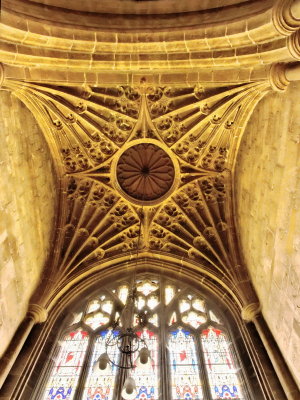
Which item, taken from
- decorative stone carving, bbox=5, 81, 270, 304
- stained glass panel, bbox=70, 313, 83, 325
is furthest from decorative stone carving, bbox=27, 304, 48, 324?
decorative stone carving, bbox=5, 81, 270, 304

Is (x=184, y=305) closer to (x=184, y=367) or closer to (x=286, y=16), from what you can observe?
(x=184, y=367)

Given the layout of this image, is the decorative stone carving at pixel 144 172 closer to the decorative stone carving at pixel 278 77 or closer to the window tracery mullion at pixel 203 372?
the window tracery mullion at pixel 203 372

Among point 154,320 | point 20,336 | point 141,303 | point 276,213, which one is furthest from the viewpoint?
point 141,303

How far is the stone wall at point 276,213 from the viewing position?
6.06 m

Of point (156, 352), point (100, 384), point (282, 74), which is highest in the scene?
point (282, 74)

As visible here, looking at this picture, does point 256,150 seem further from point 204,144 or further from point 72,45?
point 72,45

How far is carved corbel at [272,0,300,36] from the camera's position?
478cm

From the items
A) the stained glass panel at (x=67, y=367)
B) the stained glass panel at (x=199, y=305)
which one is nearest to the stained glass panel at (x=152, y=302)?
the stained glass panel at (x=199, y=305)

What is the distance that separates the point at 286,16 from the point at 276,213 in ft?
12.0

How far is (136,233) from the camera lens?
11.0 meters

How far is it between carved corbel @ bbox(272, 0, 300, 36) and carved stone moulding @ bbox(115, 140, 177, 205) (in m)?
5.48

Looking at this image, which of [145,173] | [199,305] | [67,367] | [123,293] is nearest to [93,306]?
[123,293]

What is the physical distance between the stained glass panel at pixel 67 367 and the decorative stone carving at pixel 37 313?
848 mm

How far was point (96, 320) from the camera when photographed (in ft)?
29.6
